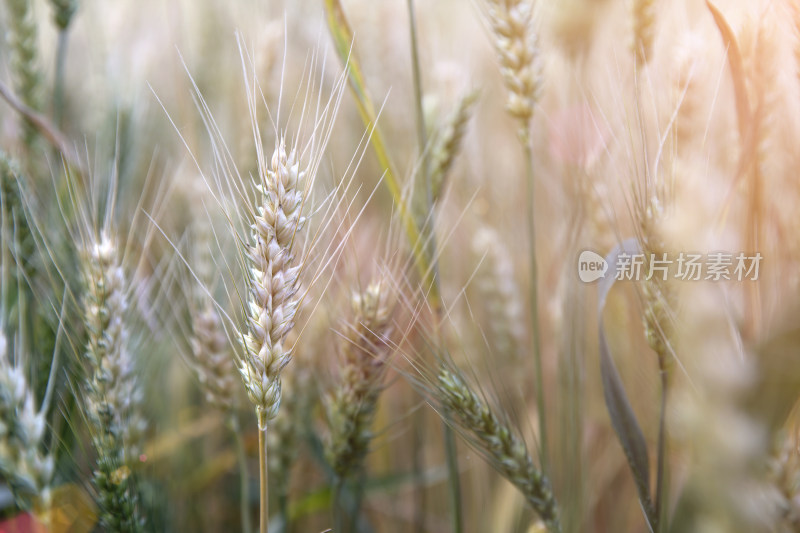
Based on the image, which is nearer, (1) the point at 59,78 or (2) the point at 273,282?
(2) the point at 273,282

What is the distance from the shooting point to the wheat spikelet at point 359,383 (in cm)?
55

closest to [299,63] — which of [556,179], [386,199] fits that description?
[386,199]

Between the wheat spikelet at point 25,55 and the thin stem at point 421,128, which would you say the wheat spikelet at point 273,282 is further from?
the wheat spikelet at point 25,55

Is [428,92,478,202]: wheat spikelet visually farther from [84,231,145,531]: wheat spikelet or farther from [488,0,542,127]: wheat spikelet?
[84,231,145,531]: wheat spikelet

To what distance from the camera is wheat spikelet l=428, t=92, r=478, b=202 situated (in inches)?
26.1

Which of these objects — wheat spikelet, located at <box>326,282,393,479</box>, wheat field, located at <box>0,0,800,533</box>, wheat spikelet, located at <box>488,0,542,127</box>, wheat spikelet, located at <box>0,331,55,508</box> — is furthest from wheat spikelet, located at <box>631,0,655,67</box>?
wheat spikelet, located at <box>0,331,55,508</box>

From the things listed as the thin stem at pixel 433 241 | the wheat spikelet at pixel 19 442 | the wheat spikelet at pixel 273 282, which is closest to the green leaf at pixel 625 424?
the thin stem at pixel 433 241

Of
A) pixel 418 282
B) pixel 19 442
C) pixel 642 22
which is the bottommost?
pixel 19 442

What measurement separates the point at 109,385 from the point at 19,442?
0.08 m

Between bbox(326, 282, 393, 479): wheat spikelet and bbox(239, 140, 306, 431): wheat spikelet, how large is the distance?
0.10m

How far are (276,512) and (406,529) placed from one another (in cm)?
22

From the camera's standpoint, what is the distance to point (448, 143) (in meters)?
0.66

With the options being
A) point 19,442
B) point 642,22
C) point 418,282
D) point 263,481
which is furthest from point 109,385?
point 642,22

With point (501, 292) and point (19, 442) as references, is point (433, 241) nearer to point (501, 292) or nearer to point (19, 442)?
point (501, 292)
